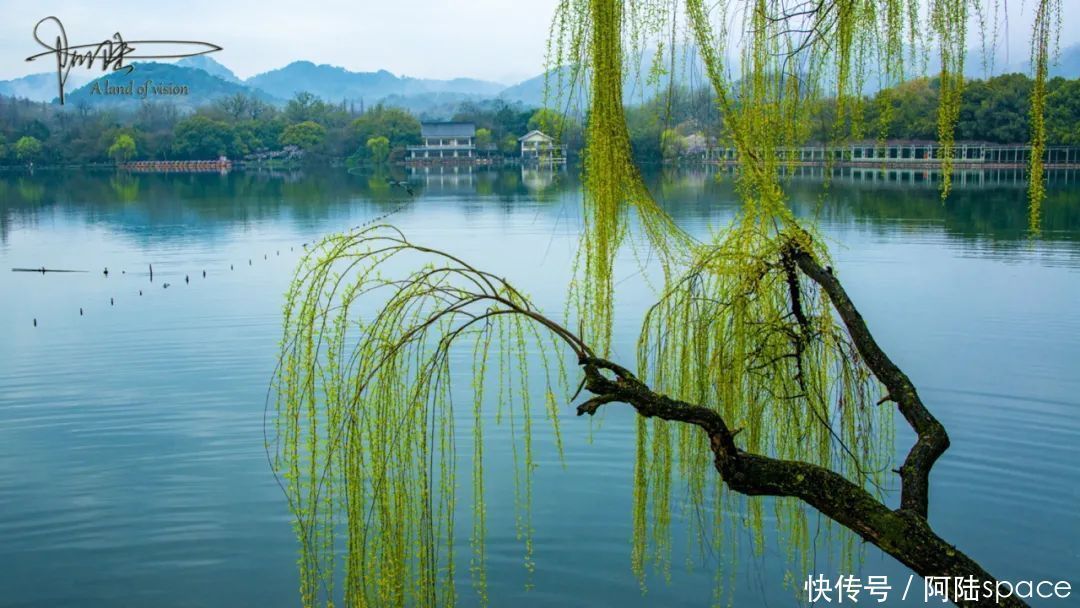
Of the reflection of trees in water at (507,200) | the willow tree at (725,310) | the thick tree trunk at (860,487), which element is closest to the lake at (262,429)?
the willow tree at (725,310)

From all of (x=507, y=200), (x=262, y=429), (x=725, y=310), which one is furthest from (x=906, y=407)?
(x=507, y=200)

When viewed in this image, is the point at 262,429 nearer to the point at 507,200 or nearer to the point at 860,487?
the point at 860,487

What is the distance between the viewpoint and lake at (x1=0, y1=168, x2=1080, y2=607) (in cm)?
812

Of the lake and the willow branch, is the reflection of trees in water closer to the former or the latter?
the lake

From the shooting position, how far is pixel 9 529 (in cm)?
916

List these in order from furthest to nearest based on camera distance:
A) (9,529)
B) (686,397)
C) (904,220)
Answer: (904,220) → (9,529) → (686,397)

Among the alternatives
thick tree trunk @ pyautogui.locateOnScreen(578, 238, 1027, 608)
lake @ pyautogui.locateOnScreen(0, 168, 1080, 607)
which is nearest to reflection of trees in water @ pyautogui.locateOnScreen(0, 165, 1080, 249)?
lake @ pyautogui.locateOnScreen(0, 168, 1080, 607)

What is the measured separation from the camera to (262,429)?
1223 cm

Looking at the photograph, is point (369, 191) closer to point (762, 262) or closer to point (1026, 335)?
point (1026, 335)

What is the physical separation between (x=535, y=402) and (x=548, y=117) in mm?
8653

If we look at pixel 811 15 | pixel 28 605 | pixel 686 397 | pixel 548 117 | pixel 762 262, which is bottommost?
pixel 28 605

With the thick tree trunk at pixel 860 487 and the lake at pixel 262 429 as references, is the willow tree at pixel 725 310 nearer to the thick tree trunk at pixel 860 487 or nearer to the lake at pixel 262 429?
the thick tree trunk at pixel 860 487

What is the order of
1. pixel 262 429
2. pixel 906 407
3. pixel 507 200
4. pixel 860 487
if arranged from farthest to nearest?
Answer: pixel 507 200, pixel 262 429, pixel 906 407, pixel 860 487

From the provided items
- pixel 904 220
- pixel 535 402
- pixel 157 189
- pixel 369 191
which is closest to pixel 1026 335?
pixel 535 402
